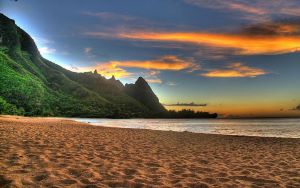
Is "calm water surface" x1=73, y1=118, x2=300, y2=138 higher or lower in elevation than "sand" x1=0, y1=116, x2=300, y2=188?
lower

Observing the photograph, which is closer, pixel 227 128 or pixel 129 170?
pixel 129 170

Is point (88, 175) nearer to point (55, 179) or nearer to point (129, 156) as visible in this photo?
point (55, 179)

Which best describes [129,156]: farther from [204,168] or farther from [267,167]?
[267,167]

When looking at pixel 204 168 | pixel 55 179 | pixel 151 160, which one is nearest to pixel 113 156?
pixel 151 160

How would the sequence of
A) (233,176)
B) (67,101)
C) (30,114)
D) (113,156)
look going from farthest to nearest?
(67,101) → (30,114) → (113,156) → (233,176)

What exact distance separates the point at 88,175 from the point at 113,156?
11.4ft

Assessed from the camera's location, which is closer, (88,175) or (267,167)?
(88,175)

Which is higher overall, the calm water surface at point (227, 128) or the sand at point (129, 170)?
the sand at point (129, 170)

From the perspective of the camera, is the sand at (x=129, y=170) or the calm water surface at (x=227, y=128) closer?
the sand at (x=129, y=170)

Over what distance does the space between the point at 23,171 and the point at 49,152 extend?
125 inches

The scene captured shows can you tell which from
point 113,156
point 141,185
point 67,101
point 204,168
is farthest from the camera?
point 67,101

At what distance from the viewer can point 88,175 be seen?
25.7 feet

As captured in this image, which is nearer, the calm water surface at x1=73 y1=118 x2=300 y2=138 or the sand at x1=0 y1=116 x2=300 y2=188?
the sand at x1=0 y1=116 x2=300 y2=188

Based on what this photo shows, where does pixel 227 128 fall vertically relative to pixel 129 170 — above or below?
below
